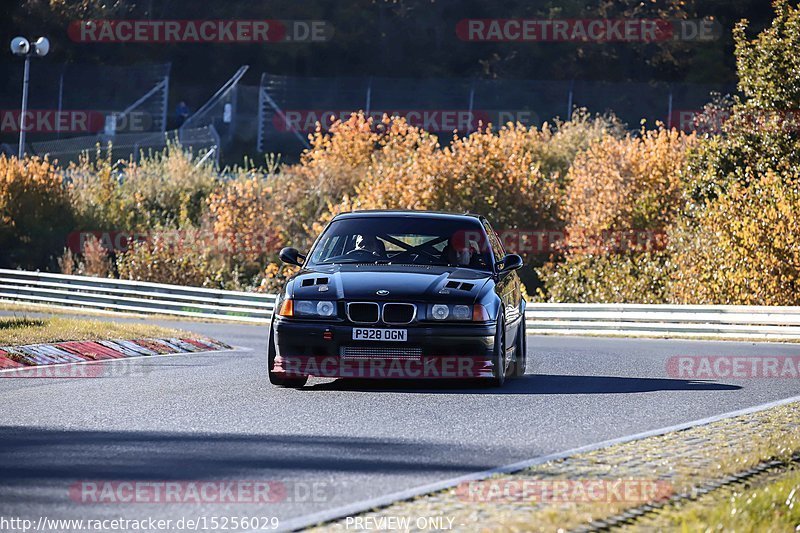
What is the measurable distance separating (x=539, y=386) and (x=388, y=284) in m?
1.95

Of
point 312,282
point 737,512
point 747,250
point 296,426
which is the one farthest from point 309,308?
point 747,250

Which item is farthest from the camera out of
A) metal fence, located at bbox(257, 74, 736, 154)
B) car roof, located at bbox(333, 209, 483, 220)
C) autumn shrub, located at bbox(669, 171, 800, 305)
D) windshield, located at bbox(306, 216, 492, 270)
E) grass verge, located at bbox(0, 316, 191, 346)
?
metal fence, located at bbox(257, 74, 736, 154)

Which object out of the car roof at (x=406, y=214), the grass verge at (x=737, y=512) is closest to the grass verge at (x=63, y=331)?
the car roof at (x=406, y=214)

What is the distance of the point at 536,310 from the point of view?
100 ft

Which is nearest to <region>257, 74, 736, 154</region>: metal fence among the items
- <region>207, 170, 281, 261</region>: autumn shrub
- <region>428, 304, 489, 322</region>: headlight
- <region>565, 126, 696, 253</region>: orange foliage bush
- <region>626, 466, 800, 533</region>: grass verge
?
<region>565, 126, 696, 253</region>: orange foliage bush

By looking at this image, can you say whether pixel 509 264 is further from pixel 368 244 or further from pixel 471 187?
pixel 471 187

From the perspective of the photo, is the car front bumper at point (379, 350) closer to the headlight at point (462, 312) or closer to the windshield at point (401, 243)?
the headlight at point (462, 312)

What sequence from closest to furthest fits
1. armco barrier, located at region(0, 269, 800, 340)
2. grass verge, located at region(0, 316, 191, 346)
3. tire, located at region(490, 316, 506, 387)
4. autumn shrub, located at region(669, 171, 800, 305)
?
tire, located at region(490, 316, 506, 387) → grass verge, located at region(0, 316, 191, 346) → armco barrier, located at region(0, 269, 800, 340) → autumn shrub, located at region(669, 171, 800, 305)

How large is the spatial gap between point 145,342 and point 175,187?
124 ft

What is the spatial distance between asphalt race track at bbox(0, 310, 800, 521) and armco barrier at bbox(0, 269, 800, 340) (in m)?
11.6

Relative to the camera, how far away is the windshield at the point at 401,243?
1357 cm

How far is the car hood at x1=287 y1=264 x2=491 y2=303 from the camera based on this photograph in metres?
12.2

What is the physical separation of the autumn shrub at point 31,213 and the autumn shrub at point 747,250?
2348 cm

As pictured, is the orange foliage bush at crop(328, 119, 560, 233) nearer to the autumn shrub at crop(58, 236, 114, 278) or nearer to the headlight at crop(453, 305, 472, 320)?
the autumn shrub at crop(58, 236, 114, 278)
